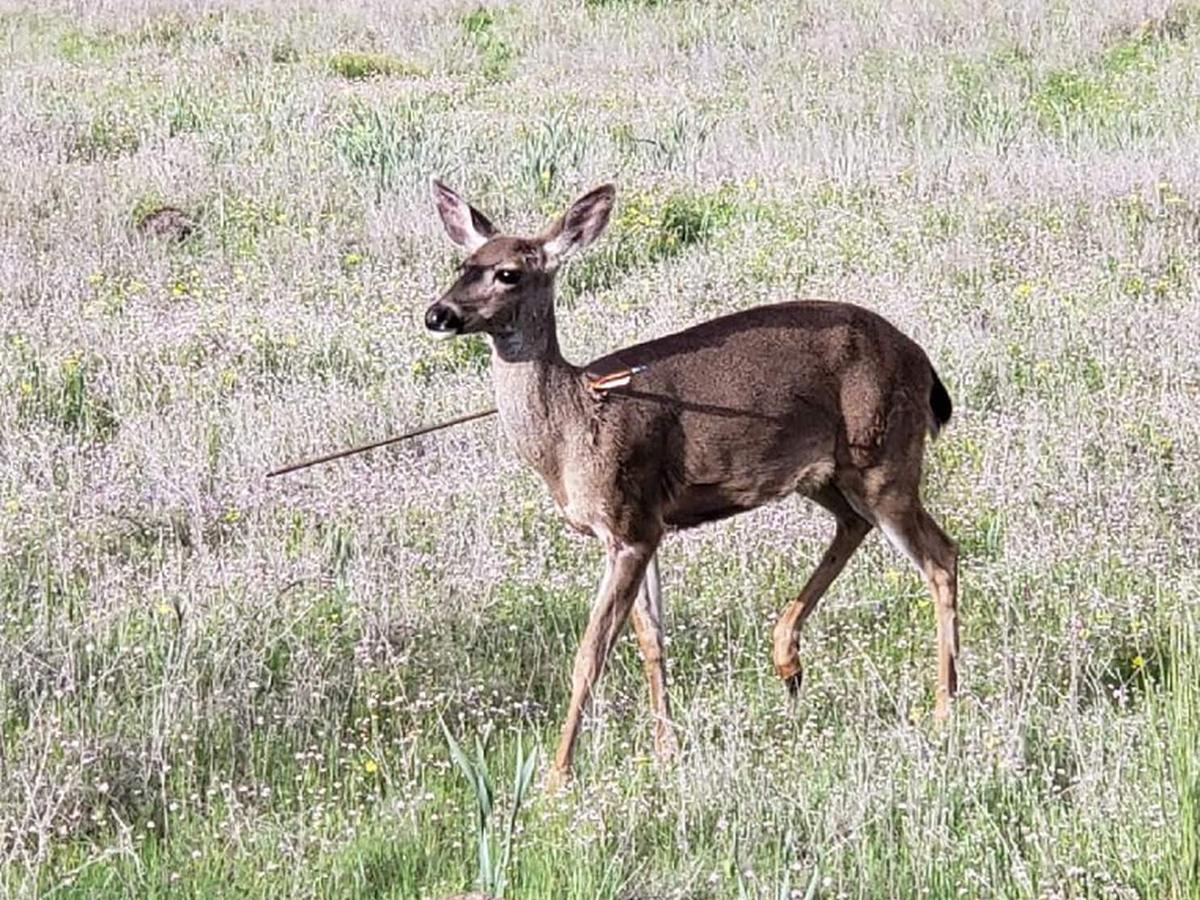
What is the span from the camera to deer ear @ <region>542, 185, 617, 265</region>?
565 centimetres

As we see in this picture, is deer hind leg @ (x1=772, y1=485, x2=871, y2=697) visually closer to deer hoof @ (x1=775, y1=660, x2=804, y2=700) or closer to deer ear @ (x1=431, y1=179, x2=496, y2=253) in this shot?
deer hoof @ (x1=775, y1=660, x2=804, y2=700)

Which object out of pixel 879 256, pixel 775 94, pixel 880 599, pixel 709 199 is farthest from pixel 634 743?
pixel 775 94

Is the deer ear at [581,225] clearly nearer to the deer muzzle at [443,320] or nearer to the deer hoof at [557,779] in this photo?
the deer muzzle at [443,320]

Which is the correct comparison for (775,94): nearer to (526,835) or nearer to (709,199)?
(709,199)

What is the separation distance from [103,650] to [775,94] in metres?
11.3

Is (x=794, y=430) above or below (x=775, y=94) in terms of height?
below

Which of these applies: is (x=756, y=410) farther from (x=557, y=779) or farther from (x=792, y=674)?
(x=557, y=779)

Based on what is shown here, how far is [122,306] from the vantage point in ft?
32.5

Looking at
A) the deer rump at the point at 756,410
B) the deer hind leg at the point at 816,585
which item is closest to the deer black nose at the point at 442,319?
the deer rump at the point at 756,410

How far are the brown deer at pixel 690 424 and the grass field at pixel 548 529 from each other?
10.3 inches

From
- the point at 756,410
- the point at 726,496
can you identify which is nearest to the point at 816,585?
the point at 726,496

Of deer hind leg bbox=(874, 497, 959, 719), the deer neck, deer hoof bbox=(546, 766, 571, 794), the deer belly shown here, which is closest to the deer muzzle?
the deer neck

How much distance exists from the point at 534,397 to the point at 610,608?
607mm

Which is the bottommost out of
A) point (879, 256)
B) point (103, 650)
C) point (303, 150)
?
point (103, 650)
